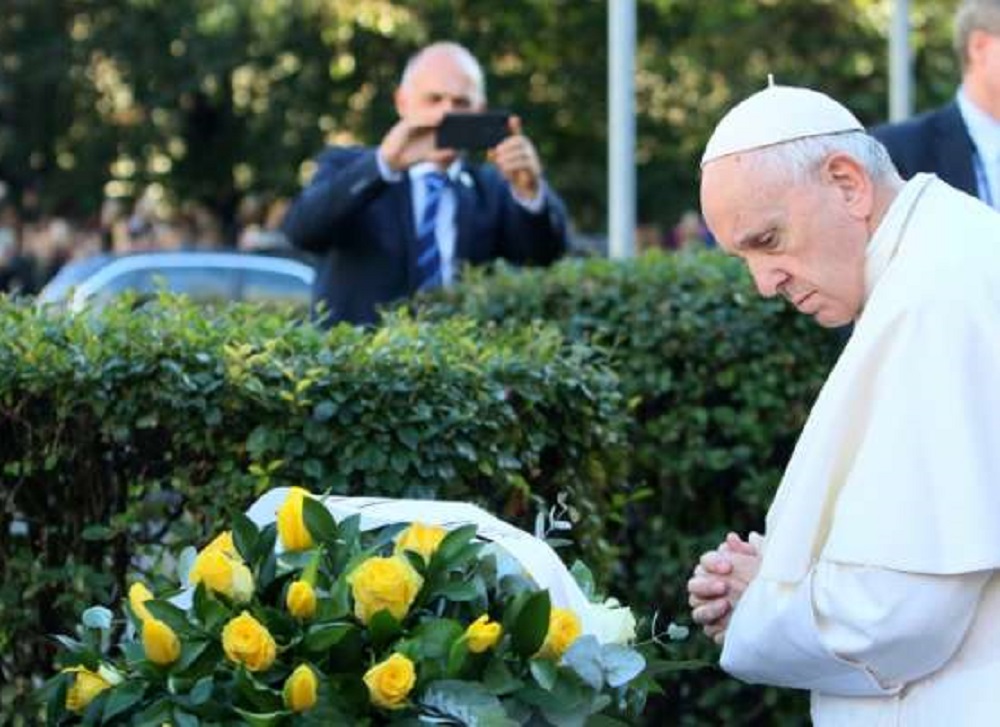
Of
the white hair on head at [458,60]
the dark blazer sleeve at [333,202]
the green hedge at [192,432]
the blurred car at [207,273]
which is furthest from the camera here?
the blurred car at [207,273]

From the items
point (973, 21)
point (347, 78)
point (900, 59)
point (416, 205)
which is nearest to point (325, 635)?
point (973, 21)

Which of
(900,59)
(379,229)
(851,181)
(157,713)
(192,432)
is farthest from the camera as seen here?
(900,59)

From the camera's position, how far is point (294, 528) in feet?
10.8

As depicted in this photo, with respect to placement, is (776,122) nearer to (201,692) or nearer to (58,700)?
(201,692)

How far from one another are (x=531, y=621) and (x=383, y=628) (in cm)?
21

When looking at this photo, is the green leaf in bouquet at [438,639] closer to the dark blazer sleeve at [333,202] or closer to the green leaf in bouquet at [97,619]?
the green leaf in bouquet at [97,619]

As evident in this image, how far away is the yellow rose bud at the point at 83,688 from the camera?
10.7 feet

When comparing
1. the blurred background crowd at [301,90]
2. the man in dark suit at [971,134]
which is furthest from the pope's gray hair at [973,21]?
the blurred background crowd at [301,90]

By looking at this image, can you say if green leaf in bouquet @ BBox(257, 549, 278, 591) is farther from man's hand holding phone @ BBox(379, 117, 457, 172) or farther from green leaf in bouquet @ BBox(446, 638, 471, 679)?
man's hand holding phone @ BBox(379, 117, 457, 172)

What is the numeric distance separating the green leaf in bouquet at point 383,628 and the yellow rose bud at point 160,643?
0.93ft

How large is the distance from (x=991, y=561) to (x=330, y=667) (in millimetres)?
942

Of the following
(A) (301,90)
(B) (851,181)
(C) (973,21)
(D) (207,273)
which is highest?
(C) (973,21)

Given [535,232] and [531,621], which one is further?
[535,232]

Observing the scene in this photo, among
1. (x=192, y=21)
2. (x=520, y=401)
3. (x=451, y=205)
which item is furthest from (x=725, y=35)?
(x=520, y=401)
